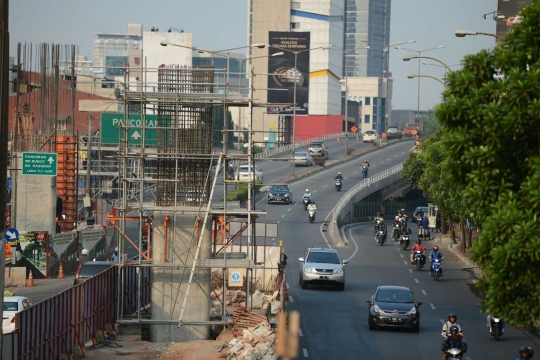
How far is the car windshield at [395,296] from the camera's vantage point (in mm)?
30688

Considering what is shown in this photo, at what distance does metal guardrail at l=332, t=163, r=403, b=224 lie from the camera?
206ft

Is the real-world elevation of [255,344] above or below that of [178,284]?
below

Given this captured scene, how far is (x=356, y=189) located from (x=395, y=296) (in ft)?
138

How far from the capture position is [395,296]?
30.8m

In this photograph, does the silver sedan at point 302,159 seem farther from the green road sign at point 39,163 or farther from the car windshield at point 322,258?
the car windshield at point 322,258

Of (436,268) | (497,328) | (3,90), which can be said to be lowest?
(436,268)

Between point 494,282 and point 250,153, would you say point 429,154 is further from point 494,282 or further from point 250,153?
point 494,282

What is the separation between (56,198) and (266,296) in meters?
16.3

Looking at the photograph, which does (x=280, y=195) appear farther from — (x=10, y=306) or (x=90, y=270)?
(x=10, y=306)

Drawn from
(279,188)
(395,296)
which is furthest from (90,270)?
(279,188)

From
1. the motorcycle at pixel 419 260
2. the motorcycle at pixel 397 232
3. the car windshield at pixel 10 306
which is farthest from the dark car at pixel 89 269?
the motorcycle at pixel 397 232

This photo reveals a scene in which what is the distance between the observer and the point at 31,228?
157 ft

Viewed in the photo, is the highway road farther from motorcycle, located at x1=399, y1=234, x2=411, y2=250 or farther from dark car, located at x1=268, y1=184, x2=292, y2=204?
dark car, located at x1=268, y1=184, x2=292, y2=204

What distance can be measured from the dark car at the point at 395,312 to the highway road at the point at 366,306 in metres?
0.28
